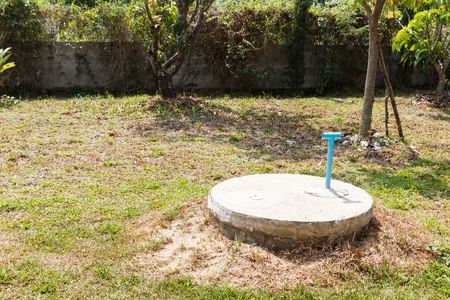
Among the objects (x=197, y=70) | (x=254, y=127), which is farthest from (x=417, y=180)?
(x=197, y=70)

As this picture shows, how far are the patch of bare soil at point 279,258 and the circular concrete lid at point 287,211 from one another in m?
0.09

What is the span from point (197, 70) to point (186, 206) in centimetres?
714

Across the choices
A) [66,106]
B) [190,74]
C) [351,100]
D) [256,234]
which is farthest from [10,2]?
[256,234]

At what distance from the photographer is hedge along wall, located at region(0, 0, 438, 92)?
9672 mm

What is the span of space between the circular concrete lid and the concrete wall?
284 inches

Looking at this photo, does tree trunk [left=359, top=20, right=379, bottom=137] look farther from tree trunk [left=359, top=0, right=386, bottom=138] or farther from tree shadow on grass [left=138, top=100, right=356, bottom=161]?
tree shadow on grass [left=138, top=100, right=356, bottom=161]

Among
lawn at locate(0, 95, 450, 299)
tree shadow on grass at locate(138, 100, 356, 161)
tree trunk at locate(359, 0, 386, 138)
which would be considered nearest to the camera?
lawn at locate(0, 95, 450, 299)

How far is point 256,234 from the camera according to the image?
295 centimetres

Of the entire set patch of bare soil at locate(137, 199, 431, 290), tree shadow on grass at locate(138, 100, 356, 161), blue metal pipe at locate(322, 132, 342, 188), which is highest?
blue metal pipe at locate(322, 132, 342, 188)

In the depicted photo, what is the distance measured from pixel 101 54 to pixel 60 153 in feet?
17.7

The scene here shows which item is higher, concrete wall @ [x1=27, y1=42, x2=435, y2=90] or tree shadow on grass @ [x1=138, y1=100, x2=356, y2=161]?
concrete wall @ [x1=27, y1=42, x2=435, y2=90]

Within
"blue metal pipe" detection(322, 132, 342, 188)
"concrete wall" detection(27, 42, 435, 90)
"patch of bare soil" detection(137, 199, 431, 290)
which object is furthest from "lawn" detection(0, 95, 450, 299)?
"concrete wall" detection(27, 42, 435, 90)

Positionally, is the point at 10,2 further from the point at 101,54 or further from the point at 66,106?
the point at 66,106

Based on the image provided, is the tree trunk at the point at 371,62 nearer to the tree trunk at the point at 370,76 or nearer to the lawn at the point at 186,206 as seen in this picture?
the tree trunk at the point at 370,76
